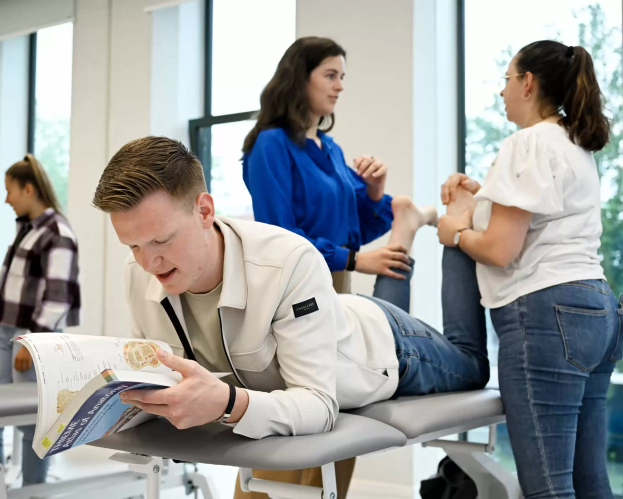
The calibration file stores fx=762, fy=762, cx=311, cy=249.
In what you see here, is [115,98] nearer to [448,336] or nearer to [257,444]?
[448,336]

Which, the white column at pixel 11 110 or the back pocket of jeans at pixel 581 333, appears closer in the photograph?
the back pocket of jeans at pixel 581 333

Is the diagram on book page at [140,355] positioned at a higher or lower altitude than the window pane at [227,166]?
lower

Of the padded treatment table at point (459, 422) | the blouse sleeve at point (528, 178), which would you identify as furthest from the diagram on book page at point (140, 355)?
the blouse sleeve at point (528, 178)

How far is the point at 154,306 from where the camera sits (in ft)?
4.72

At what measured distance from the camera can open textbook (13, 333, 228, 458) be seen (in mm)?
1053

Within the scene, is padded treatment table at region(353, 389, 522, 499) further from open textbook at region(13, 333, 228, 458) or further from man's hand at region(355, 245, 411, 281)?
open textbook at region(13, 333, 228, 458)

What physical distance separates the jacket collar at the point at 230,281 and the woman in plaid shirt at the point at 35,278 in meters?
1.67

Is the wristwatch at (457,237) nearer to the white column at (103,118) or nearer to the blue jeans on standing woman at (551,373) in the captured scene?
the blue jeans on standing woman at (551,373)

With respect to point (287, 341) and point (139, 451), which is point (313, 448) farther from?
point (139, 451)

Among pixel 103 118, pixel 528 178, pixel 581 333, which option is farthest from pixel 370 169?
pixel 103 118

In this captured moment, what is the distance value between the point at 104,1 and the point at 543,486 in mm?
3964

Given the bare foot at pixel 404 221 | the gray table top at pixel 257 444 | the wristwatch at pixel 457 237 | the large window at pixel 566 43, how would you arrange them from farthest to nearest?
the large window at pixel 566 43 < the bare foot at pixel 404 221 < the wristwatch at pixel 457 237 < the gray table top at pixel 257 444

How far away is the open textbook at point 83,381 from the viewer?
3.45 feet

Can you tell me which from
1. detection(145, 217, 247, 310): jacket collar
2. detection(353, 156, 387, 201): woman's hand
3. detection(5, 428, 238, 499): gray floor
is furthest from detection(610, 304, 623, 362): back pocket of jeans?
detection(5, 428, 238, 499): gray floor
